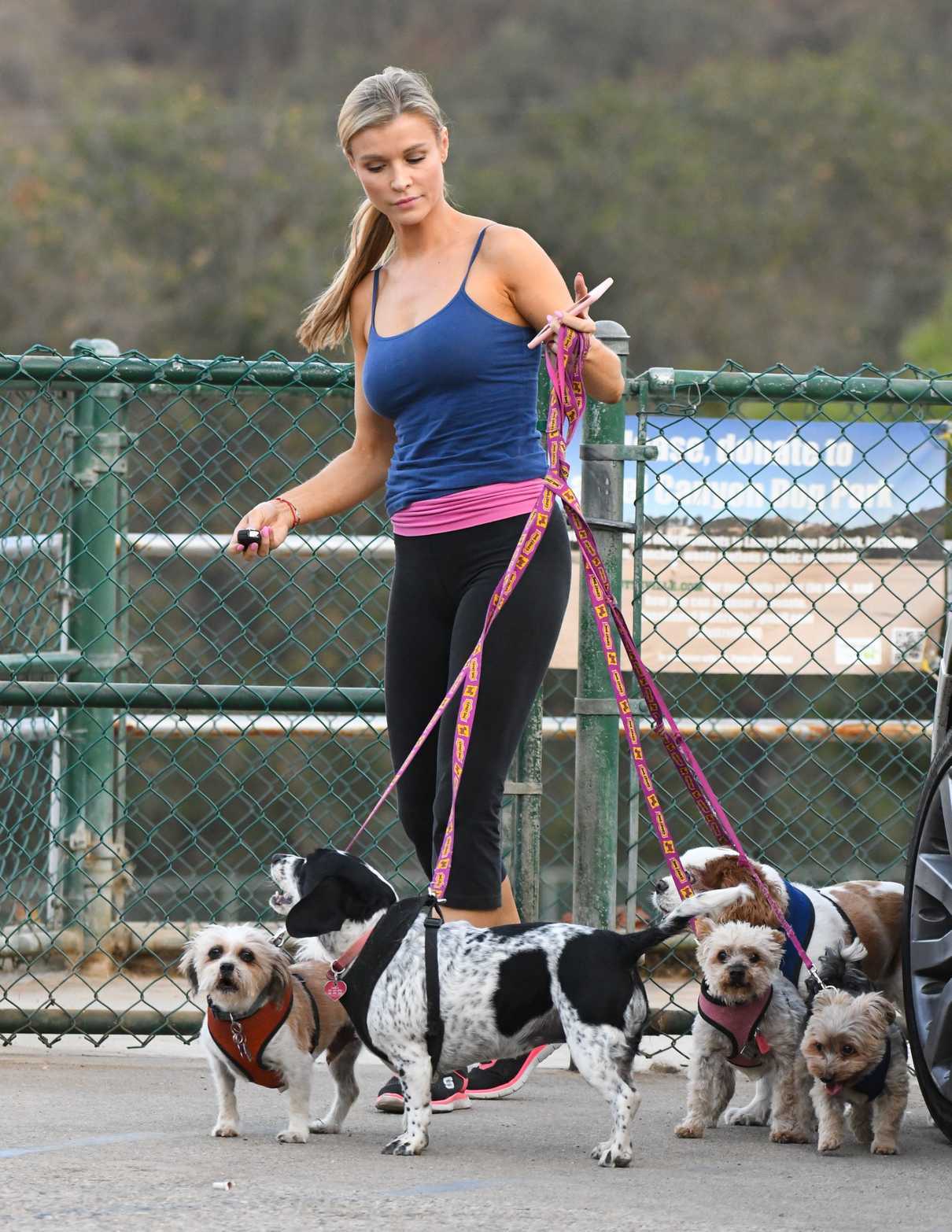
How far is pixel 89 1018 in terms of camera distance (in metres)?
4.98

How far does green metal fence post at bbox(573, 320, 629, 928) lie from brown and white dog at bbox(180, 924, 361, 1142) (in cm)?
103

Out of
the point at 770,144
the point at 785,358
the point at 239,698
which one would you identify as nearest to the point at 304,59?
the point at 770,144

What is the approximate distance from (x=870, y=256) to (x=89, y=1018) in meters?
33.8

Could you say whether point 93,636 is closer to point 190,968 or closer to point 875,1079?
point 190,968

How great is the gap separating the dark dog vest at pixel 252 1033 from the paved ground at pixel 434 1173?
0.16 meters

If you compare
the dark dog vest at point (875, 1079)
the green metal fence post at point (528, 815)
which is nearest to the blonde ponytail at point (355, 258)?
the green metal fence post at point (528, 815)

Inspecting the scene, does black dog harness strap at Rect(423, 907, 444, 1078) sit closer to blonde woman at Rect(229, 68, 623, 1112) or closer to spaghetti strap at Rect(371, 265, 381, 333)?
blonde woman at Rect(229, 68, 623, 1112)

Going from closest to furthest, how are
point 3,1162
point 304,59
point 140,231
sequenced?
point 3,1162 → point 140,231 → point 304,59

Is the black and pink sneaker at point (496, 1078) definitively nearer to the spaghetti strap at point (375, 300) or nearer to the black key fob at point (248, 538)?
the black key fob at point (248, 538)

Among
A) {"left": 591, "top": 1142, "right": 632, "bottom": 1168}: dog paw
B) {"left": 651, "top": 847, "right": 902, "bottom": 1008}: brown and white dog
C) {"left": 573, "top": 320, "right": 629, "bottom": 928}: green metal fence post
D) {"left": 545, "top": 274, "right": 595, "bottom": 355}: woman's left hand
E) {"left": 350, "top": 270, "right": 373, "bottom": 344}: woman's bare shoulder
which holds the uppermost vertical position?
{"left": 350, "top": 270, "right": 373, "bottom": 344}: woman's bare shoulder

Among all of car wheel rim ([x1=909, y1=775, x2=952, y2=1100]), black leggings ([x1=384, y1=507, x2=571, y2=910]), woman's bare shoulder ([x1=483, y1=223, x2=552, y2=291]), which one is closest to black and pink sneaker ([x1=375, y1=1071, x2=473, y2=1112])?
black leggings ([x1=384, y1=507, x2=571, y2=910])

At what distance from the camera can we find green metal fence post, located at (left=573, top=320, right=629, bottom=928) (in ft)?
16.1

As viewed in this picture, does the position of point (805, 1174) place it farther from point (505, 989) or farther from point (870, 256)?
point (870, 256)

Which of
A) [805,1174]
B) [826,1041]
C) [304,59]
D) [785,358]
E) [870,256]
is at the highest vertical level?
[304,59]
